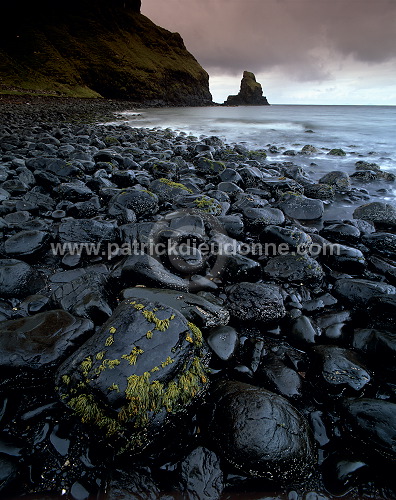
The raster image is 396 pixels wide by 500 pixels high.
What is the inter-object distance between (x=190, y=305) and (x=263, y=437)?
1.10 m

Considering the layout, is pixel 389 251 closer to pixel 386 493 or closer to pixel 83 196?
pixel 386 493

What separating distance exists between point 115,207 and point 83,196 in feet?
3.48

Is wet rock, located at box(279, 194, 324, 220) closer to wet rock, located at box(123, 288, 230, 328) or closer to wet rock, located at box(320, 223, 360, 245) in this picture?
wet rock, located at box(320, 223, 360, 245)

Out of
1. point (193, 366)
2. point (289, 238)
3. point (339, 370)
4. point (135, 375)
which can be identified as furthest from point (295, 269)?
point (135, 375)

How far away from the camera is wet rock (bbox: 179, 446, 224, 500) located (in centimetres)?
144

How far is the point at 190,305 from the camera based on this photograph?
7.65 feet

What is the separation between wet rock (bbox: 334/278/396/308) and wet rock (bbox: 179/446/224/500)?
206 centimetres

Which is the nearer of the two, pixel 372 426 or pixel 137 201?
Result: pixel 372 426

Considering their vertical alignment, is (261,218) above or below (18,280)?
above

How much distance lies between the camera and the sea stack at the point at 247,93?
130875 millimetres

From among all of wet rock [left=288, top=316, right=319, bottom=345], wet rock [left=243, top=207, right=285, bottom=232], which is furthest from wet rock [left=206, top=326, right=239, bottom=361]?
wet rock [left=243, top=207, right=285, bottom=232]

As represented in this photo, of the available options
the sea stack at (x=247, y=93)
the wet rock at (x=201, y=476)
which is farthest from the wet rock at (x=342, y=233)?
the sea stack at (x=247, y=93)

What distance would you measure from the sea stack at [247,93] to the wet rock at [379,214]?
14499 centimetres

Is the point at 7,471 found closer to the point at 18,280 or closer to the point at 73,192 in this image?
the point at 18,280
